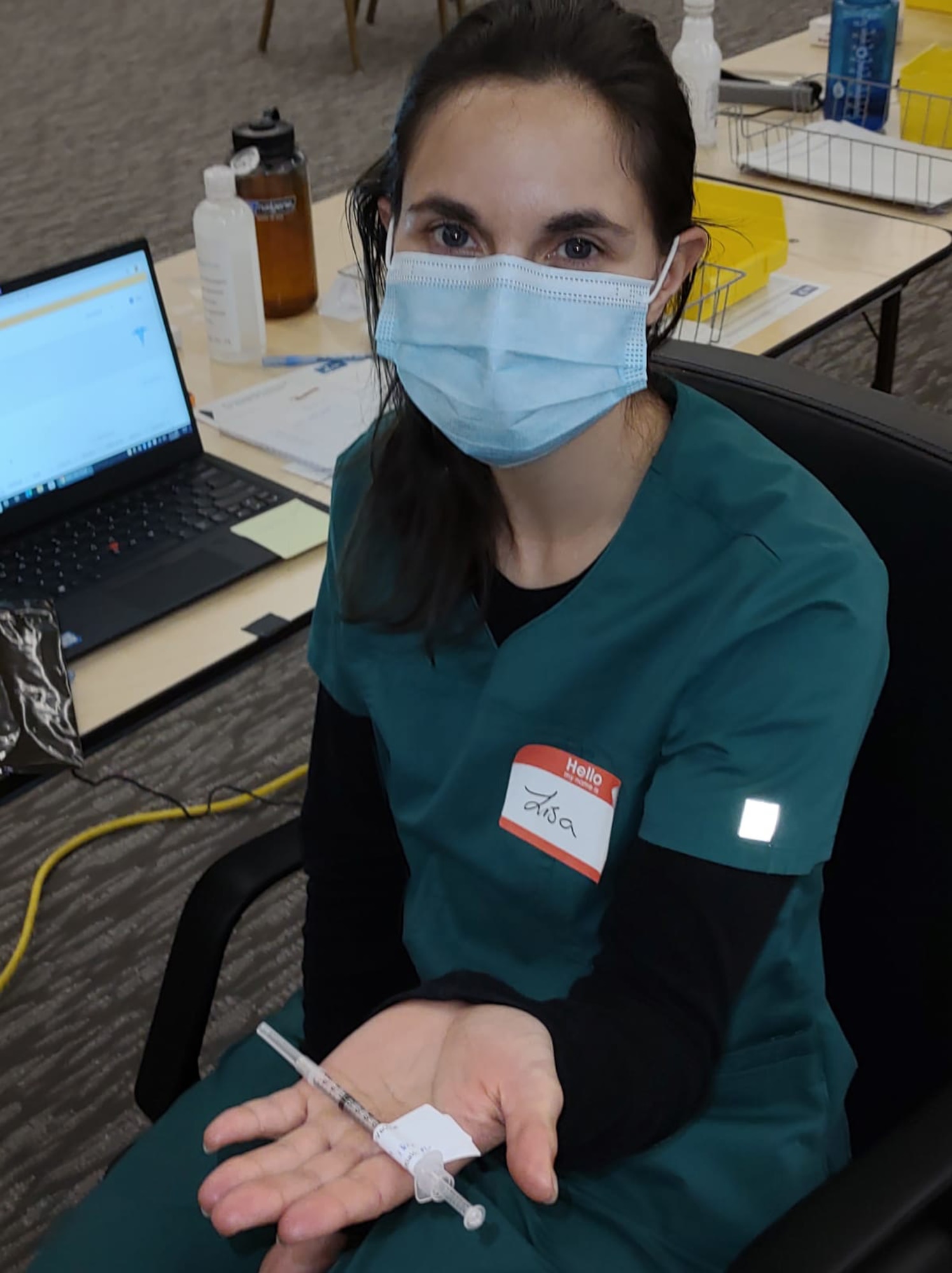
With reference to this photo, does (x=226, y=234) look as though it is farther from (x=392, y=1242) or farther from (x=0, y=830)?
(x=392, y=1242)

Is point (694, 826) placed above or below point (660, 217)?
below

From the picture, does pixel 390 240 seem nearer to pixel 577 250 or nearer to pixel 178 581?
pixel 577 250

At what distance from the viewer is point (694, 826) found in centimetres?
93

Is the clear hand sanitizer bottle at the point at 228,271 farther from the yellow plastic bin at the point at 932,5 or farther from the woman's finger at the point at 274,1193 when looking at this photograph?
the yellow plastic bin at the point at 932,5

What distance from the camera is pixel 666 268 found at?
3.56 ft

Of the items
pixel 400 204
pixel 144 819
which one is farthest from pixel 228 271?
pixel 144 819

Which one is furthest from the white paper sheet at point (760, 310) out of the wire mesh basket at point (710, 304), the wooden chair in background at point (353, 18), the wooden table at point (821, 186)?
the wooden chair in background at point (353, 18)

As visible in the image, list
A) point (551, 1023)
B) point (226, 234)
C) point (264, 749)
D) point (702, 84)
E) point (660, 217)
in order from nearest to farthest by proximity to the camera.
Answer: point (551, 1023) < point (660, 217) < point (226, 234) < point (702, 84) < point (264, 749)

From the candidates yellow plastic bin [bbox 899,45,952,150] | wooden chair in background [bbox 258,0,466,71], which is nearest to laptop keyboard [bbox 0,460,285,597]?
yellow plastic bin [bbox 899,45,952,150]

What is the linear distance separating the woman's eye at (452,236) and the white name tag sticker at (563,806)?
37 centimetres

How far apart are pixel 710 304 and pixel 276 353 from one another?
549 millimetres

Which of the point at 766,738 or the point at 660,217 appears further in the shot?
Answer: the point at 660,217

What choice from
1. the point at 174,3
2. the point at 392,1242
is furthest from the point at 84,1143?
the point at 174,3

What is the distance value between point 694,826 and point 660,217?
45cm
